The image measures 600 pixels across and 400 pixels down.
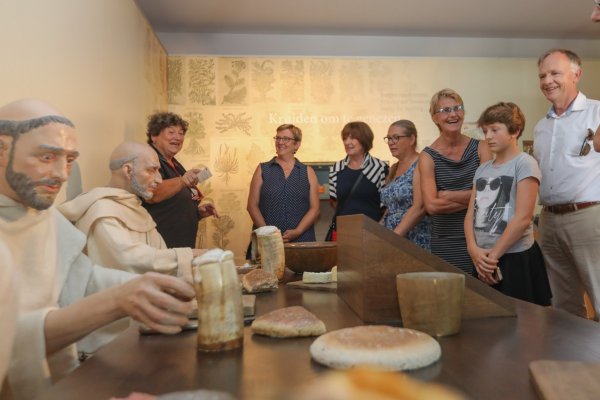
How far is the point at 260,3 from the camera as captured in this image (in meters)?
5.72

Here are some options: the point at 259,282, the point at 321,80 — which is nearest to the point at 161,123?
the point at 259,282

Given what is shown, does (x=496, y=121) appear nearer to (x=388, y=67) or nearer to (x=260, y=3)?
(x=260, y=3)

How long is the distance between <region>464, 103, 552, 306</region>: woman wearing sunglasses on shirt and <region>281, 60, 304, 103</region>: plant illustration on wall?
3767mm

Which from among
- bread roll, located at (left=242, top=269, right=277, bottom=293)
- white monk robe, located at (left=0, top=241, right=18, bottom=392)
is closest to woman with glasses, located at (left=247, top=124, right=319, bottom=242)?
bread roll, located at (left=242, top=269, right=277, bottom=293)

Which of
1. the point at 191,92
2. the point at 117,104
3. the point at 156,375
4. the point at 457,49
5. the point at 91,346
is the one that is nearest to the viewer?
the point at 156,375

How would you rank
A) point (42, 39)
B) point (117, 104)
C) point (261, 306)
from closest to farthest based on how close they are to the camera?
point (261, 306), point (42, 39), point (117, 104)

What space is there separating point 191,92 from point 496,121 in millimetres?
4230

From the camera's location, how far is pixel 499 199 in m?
2.79

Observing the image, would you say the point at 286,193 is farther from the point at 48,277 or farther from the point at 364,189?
the point at 48,277

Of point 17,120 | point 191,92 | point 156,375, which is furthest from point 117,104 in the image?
point 156,375

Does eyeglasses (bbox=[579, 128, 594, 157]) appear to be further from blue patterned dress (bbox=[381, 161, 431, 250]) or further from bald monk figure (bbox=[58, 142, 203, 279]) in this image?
bald monk figure (bbox=[58, 142, 203, 279])

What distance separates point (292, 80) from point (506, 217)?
13.6 feet

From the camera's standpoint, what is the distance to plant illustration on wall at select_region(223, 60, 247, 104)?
638 centimetres

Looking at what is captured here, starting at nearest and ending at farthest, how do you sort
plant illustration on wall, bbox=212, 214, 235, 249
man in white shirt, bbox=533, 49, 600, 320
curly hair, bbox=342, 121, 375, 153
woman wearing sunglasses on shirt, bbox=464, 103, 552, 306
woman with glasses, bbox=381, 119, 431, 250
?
woman wearing sunglasses on shirt, bbox=464, 103, 552, 306, man in white shirt, bbox=533, 49, 600, 320, woman with glasses, bbox=381, 119, 431, 250, curly hair, bbox=342, 121, 375, 153, plant illustration on wall, bbox=212, 214, 235, 249
